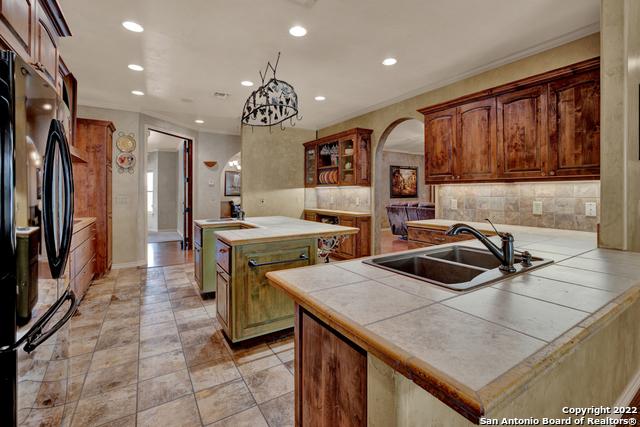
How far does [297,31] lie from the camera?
106 inches

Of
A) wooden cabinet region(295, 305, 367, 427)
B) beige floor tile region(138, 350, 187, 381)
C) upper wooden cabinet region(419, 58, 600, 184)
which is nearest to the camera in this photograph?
wooden cabinet region(295, 305, 367, 427)

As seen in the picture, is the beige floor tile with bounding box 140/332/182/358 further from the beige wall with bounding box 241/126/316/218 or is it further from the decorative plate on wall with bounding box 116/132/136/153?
the decorative plate on wall with bounding box 116/132/136/153

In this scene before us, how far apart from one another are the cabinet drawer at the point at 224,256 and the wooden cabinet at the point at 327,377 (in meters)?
1.36

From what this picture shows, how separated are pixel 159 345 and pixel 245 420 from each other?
4.03ft

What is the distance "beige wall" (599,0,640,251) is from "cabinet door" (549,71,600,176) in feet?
1.97

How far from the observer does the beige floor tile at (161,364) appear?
6.91 ft

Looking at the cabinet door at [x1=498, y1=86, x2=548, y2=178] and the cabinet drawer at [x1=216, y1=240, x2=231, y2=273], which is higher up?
the cabinet door at [x1=498, y1=86, x2=548, y2=178]

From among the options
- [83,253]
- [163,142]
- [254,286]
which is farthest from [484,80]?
[163,142]

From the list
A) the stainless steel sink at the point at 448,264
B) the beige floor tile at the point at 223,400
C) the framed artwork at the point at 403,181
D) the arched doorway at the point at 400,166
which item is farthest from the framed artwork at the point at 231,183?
the stainless steel sink at the point at 448,264

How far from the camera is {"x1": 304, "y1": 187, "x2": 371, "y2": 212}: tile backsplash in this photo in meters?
5.41

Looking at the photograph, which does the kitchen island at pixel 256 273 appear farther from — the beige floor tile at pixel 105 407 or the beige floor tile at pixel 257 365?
the beige floor tile at pixel 105 407

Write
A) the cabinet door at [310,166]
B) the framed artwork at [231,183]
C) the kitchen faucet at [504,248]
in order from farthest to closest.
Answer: the framed artwork at [231,183], the cabinet door at [310,166], the kitchen faucet at [504,248]

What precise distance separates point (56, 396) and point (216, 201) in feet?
19.4

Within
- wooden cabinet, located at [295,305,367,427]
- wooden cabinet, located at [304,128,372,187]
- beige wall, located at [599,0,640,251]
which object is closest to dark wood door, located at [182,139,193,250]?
wooden cabinet, located at [304,128,372,187]
